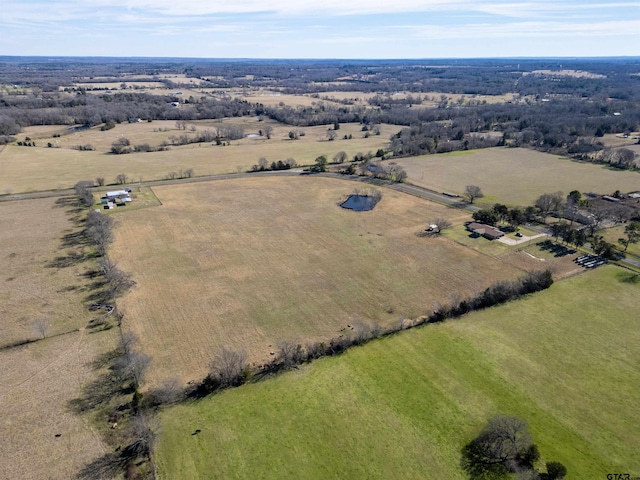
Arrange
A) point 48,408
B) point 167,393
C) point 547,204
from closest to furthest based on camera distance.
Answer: point 48,408 → point 167,393 → point 547,204

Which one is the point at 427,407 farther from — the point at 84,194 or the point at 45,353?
the point at 84,194

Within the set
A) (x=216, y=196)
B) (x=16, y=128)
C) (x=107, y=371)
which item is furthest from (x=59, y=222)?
(x=16, y=128)

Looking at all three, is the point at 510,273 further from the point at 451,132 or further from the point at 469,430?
the point at 451,132

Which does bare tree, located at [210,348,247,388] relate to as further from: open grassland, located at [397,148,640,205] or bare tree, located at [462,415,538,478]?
open grassland, located at [397,148,640,205]

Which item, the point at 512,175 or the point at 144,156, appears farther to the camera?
the point at 144,156

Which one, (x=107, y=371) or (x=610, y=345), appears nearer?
(x=107, y=371)

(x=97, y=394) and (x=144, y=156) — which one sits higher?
(x=97, y=394)

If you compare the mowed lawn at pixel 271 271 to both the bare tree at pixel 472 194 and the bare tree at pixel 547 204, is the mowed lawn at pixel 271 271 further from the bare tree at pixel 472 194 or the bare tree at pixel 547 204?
the bare tree at pixel 547 204

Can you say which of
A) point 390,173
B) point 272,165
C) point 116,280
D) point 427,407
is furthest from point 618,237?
point 272,165
